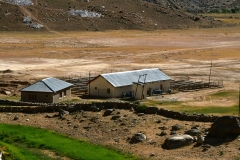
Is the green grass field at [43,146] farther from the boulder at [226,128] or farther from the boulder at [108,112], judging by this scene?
the boulder at [226,128]

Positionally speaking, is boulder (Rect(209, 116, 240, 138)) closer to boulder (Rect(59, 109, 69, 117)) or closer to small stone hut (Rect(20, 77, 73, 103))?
boulder (Rect(59, 109, 69, 117))

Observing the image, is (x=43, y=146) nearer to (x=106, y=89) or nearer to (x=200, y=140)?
(x=200, y=140)

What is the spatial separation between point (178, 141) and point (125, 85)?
91.7 feet

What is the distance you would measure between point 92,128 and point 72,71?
4427cm

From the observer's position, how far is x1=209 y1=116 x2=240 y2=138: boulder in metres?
33.0

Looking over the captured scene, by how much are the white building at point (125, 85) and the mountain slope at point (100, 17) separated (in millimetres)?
75679

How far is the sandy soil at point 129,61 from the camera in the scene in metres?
35.8

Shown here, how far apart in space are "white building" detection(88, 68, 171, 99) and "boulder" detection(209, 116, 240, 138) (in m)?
26.5

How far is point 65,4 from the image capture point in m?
153

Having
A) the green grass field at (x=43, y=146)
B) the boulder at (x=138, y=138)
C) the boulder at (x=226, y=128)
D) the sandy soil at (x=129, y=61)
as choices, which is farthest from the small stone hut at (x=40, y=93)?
the boulder at (x=226, y=128)

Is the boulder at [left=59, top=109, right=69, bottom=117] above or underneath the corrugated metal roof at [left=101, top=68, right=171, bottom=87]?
underneath

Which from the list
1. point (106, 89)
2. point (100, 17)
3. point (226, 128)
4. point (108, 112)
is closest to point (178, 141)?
point (226, 128)

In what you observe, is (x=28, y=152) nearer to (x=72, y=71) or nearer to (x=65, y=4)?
(x=72, y=71)

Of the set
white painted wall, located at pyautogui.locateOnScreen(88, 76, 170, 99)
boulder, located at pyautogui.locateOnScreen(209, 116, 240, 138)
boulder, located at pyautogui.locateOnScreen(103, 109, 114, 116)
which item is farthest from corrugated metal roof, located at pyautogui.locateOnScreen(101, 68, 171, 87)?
boulder, located at pyautogui.locateOnScreen(209, 116, 240, 138)
